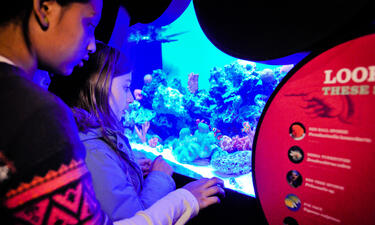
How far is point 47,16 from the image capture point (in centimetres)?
67

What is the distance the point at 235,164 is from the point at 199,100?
197 cm

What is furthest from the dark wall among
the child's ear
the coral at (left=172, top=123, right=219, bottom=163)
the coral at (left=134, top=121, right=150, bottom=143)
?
the coral at (left=134, top=121, right=150, bottom=143)

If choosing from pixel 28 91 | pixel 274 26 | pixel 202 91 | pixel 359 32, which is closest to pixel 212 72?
pixel 202 91

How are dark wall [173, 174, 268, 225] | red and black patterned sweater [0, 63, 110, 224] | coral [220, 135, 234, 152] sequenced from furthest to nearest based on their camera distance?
coral [220, 135, 234, 152] < dark wall [173, 174, 268, 225] < red and black patterned sweater [0, 63, 110, 224]

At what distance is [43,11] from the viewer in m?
0.66

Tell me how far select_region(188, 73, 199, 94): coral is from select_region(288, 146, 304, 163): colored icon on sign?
2.69m

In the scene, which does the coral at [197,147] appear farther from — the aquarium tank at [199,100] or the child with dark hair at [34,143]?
the child with dark hair at [34,143]

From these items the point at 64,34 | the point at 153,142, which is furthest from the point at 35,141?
the point at 153,142

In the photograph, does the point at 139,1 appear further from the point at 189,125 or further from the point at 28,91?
the point at 189,125

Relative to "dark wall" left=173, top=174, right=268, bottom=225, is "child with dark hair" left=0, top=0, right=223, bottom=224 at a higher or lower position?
higher

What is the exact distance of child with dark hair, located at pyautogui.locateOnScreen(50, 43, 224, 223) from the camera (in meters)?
1.00

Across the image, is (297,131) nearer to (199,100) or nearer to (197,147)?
(197,147)

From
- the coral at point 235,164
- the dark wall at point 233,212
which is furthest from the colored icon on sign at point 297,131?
the coral at point 235,164

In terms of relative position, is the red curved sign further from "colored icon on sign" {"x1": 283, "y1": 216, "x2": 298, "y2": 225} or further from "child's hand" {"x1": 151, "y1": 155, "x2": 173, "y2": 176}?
"child's hand" {"x1": 151, "y1": 155, "x2": 173, "y2": 176}
